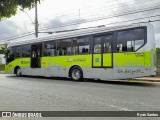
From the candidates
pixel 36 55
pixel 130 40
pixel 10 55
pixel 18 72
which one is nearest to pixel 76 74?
pixel 36 55

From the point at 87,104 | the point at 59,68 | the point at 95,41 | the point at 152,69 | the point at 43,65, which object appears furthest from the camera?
the point at 43,65

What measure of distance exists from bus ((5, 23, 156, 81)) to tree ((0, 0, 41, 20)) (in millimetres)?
9012

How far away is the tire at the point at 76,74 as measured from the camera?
18.4 m

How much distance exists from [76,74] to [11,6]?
11742 millimetres

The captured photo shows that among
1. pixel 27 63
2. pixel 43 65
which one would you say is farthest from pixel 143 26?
pixel 27 63

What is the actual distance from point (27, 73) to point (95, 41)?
817 cm

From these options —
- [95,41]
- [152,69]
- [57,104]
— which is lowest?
[57,104]

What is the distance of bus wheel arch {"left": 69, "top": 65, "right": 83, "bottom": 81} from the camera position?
18373 mm

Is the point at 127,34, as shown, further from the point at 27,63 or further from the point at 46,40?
the point at 27,63

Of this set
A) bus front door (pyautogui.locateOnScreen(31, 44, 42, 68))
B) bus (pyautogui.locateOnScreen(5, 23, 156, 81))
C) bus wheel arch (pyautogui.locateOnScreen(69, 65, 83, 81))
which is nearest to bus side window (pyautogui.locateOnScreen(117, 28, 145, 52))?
bus (pyautogui.locateOnScreen(5, 23, 156, 81))

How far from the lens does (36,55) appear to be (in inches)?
863

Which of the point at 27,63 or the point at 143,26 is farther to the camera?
the point at 27,63

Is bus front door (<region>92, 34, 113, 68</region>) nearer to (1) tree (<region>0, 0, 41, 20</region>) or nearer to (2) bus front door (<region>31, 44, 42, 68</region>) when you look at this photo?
(2) bus front door (<region>31, 44, 42, 68</region>)

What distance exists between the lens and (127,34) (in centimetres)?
1562
